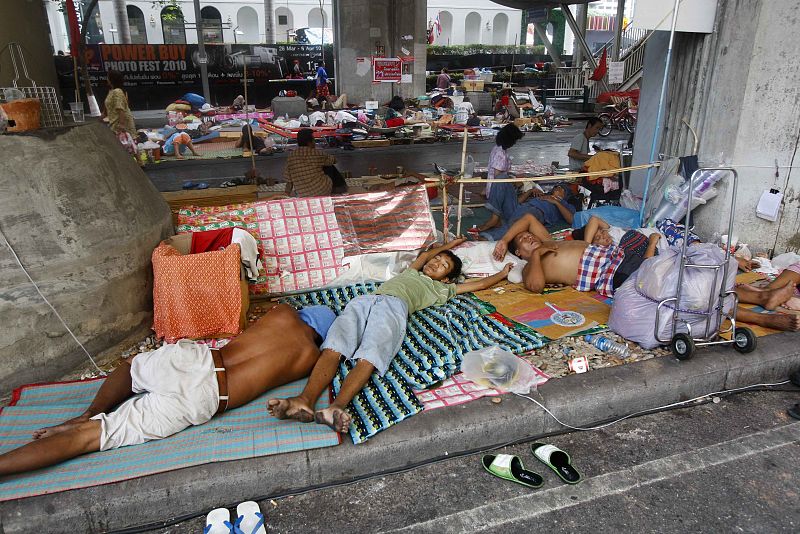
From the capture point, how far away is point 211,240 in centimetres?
446

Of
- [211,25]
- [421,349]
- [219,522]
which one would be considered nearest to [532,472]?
[421,349]

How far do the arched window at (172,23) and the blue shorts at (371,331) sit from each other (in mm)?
29497

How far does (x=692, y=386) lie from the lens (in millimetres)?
3654

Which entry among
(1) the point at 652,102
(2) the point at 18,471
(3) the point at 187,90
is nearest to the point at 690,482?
(2) the point at 18,471

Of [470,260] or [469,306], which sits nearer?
[469,306]

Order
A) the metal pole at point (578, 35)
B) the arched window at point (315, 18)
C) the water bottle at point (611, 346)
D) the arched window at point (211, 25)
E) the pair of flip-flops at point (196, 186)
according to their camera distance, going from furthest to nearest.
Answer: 1. the arched window at point (315, 18)
2. the arched window at point (211, 25)
3. the metal pole at point (578, 35)
4. the pair of flip-flops at point (196, 186)
5. the water bottle at point (611, 346)

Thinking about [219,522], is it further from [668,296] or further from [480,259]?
[480,259]

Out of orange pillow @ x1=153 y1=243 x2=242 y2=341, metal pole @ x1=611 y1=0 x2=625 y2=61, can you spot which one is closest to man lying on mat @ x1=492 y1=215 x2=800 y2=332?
orange pillow @ x1=153 y1=243 x2=242 y2=341

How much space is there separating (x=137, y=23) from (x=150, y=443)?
36427mm

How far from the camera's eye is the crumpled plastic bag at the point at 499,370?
344cm

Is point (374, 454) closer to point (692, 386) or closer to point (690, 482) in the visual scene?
point (690, 482)

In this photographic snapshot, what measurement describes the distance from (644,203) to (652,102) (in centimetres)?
142

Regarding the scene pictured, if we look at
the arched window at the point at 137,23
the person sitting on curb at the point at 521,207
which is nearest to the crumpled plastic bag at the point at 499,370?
the person sitting on curb at the point at 521,207

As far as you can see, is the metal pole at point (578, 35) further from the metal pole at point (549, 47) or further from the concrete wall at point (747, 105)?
the concrete wall at point (747, 105)
